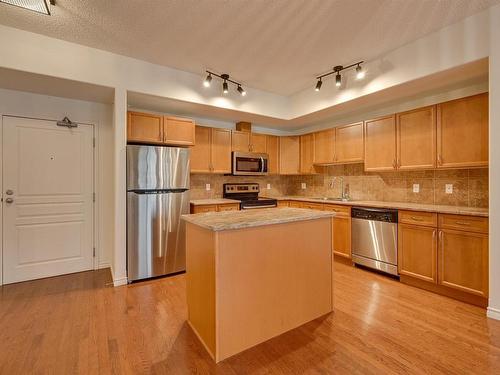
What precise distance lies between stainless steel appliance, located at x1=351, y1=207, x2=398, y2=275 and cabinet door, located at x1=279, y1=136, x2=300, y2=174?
172 cm

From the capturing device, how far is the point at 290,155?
199 inches

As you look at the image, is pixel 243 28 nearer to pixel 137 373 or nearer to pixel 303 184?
pixel 137 373

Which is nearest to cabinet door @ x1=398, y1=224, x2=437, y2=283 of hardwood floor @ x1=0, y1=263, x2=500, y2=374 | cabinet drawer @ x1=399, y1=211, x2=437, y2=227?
cabinet drawer @ x1=399, y1=211, x2=437, y2=227

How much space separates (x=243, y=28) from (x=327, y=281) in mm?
2549

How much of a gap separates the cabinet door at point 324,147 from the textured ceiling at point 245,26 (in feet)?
4.59

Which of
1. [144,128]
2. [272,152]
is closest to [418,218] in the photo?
[272,152]

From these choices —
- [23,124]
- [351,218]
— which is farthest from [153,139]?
[351,218]

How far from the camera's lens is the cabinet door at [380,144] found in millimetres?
3463

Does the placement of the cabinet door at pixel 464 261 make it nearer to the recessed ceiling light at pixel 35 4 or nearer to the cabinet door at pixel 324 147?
the cabinet door at pixel 324 147

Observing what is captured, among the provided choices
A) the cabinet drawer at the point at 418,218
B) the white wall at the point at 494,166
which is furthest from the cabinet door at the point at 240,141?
the white wall at the point at 494,166

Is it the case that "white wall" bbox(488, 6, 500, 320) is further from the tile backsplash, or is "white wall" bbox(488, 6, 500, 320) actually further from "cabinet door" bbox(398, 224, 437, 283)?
the tile backsplash

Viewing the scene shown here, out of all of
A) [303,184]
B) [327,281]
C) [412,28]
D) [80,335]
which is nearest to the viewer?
[80,335]

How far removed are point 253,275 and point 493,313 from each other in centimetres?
222

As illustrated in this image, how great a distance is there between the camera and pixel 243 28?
2480 mm
